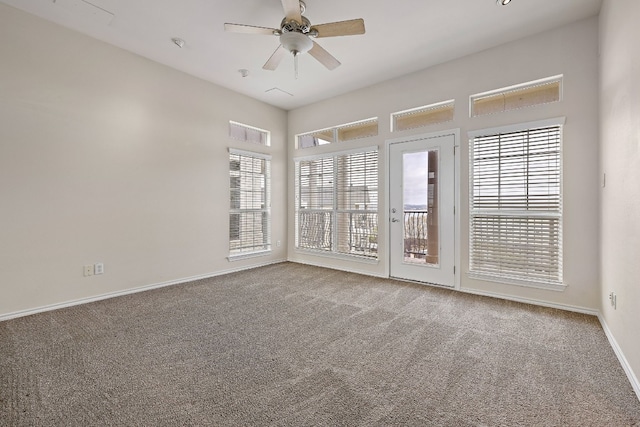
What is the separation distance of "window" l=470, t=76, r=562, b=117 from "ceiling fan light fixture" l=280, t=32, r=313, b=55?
239 cm

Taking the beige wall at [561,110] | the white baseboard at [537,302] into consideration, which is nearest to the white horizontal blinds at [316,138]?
the beige wall at [561,110]

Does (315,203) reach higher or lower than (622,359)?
higher

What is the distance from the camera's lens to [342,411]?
1593 millimetres

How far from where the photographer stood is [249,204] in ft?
17.3

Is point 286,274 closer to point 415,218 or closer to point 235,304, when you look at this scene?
point 235,304

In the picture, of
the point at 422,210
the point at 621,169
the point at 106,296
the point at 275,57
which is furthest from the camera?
the point at 422,210

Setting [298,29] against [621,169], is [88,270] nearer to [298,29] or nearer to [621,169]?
[298,29]

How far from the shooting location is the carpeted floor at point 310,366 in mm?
1575

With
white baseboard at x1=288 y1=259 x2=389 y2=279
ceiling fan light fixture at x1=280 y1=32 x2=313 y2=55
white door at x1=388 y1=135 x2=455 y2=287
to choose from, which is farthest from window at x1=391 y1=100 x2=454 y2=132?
white baseboard at x1=288 y1=259 x2=389 y2=279

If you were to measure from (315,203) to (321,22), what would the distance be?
10.2 ft

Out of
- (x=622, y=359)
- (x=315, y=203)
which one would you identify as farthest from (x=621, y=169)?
(x=315, y=203)

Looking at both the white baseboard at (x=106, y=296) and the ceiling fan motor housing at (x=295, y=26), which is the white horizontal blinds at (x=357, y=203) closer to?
the white baseboard at (x=106, y=296)

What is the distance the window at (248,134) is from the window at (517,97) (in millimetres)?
3593

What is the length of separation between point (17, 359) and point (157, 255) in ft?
6.53
